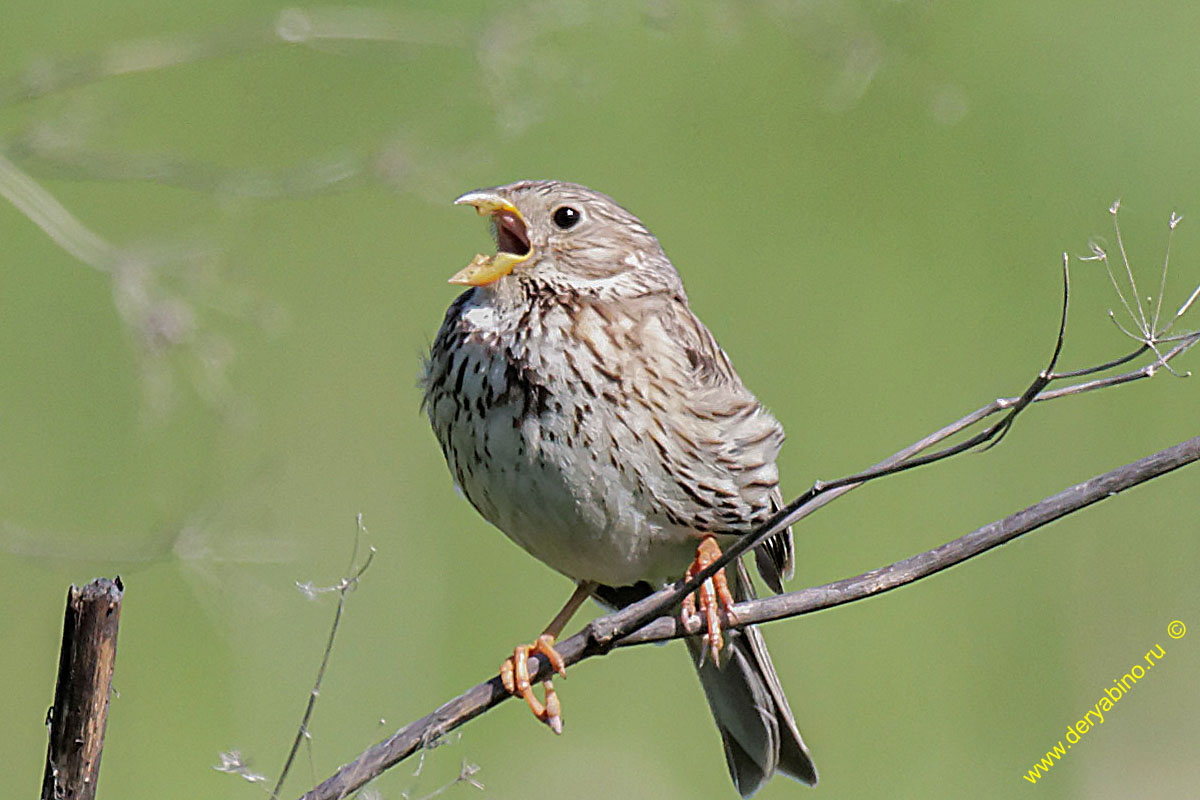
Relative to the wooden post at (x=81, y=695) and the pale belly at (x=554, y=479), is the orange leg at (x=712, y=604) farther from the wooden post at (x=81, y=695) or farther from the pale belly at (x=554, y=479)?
the wooden post at (x=81, y=695)

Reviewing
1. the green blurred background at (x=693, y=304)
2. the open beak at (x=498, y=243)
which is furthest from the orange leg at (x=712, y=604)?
the open beak at (x=498, y=243)

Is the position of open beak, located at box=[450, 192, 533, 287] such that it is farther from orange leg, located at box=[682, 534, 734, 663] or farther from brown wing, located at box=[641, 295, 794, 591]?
orange leg, located at box=[682, 534, 734, 663]

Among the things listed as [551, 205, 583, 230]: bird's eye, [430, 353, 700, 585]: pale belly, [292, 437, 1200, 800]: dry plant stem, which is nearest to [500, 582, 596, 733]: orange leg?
[430, 353, 700, 585]: pale belly

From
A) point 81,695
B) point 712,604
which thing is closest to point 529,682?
point 712,604

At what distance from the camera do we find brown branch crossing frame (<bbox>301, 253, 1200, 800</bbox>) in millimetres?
2439

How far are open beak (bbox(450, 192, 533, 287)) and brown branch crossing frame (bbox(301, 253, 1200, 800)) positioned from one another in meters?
1.04

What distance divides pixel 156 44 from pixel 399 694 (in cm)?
224

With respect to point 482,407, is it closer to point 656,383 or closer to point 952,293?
point 656,383

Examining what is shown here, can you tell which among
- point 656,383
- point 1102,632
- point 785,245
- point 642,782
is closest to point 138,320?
point 656,383

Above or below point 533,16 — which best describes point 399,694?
below

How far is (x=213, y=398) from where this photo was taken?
3.85 metres

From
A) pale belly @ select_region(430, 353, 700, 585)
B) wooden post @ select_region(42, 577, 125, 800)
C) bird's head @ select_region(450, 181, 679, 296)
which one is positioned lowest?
wooden post @ select_region(42, 577, 125, 800)

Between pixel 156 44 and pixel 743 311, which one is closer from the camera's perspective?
pixel 156 44

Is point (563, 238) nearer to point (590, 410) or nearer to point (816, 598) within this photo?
point (590, 410)
